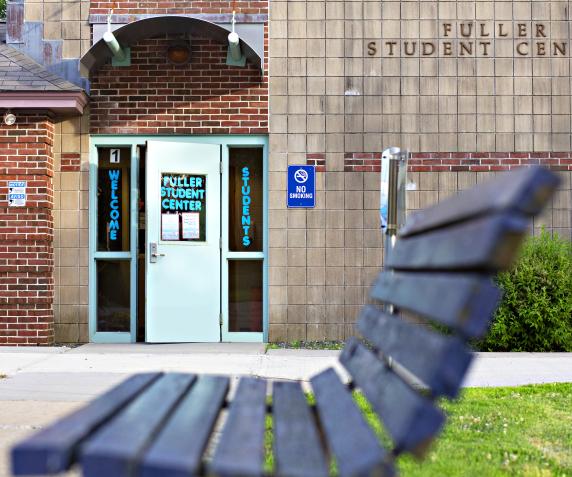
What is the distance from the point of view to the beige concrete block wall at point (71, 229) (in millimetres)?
9758

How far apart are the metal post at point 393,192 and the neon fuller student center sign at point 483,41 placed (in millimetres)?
4580

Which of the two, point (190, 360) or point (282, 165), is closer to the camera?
point (190, 360)

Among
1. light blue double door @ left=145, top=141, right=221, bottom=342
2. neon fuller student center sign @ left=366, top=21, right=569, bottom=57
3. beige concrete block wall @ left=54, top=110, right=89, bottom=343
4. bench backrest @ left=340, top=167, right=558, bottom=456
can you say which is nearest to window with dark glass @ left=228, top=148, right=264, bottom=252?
light blue double door @ left=145, top=141, right=221, bottom=342

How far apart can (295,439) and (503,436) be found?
2.72 m

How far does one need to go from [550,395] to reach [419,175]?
14.0 feet

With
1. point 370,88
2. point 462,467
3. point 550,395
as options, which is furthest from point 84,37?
point 462,467

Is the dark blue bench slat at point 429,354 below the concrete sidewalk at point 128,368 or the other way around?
the other way around

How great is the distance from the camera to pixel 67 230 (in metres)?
9.79

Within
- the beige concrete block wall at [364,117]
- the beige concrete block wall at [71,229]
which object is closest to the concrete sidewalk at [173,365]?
the beige concrete block wall at [71,229]

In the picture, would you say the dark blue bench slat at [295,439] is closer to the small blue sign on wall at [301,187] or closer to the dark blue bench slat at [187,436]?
the dark blue bench slat at [187,436]

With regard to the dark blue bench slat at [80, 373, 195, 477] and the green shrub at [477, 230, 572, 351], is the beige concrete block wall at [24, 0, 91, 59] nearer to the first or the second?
the green shrub at [477, 230, 572, 351]

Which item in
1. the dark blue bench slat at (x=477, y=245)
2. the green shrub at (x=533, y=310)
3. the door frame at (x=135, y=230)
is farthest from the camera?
the door frame at (x=135, y=230)

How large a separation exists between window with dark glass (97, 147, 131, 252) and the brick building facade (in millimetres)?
122

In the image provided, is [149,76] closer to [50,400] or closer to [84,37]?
[84,37]
